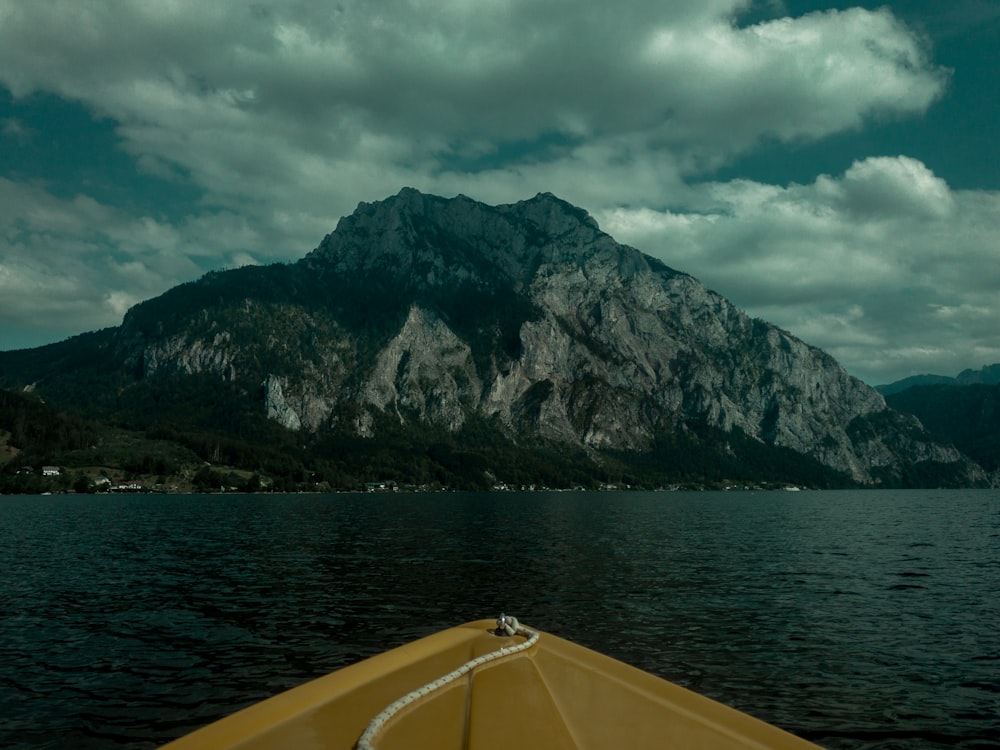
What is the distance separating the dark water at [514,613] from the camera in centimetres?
2009

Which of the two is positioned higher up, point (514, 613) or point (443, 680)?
point (443, 680)

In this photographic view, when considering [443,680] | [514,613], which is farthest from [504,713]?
[514,613]

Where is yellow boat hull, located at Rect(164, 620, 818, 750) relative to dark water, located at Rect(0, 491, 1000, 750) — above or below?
above

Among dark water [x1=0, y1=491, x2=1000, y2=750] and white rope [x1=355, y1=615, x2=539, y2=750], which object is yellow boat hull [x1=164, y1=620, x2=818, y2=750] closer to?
white rope [x1=355, y1=615, x2=539, y2=750]

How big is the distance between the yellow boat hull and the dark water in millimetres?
10375

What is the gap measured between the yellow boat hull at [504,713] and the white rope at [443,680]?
10 centimetres

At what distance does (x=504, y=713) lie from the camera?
30.4ft

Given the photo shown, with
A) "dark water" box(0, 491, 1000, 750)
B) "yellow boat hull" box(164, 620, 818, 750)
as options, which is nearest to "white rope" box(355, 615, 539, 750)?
"yellow boat hull" box(164, 620, 818, 750)

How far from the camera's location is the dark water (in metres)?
20.1

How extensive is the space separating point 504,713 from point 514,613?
2625 cm

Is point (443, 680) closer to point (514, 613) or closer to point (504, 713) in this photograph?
point (504, 713)

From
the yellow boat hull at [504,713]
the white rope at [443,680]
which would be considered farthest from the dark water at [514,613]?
the white rope at [443,680]

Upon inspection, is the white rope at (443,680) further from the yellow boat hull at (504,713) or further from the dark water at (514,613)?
the dark water at (514,613)

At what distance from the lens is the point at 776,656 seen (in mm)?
25969
